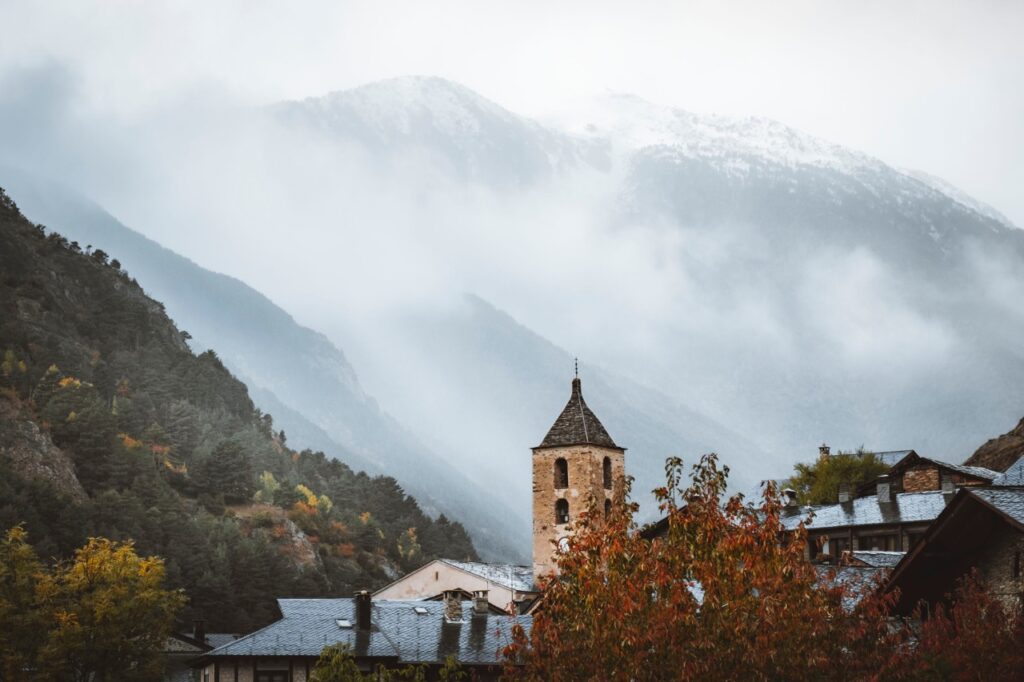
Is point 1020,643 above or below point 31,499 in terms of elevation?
below

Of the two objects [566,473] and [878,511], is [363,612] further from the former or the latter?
[878,511]

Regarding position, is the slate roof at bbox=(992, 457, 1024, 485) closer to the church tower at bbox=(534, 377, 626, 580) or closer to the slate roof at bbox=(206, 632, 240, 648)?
the church tower at bbox=(534, 377, 626, 580)

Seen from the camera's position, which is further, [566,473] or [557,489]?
[566,473]

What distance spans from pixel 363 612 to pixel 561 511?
1656 centimetres

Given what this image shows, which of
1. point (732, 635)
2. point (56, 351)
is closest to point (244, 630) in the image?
point (56, 351)

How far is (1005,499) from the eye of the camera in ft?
76.5

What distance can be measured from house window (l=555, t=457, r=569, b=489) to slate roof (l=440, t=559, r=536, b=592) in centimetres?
878

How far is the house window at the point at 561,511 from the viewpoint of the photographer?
73.0m

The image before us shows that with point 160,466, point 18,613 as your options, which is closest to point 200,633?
point 18,613

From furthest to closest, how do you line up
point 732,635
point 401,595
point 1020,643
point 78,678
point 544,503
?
point 401,595 → point 544,503 → point 78,678 → point 732,635 → point 1020,643

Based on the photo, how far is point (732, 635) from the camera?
2244 centimetres

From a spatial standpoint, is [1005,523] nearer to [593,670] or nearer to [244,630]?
[593,670]

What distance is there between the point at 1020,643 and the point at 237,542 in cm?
10086

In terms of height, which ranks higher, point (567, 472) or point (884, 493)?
point (567, 472)
